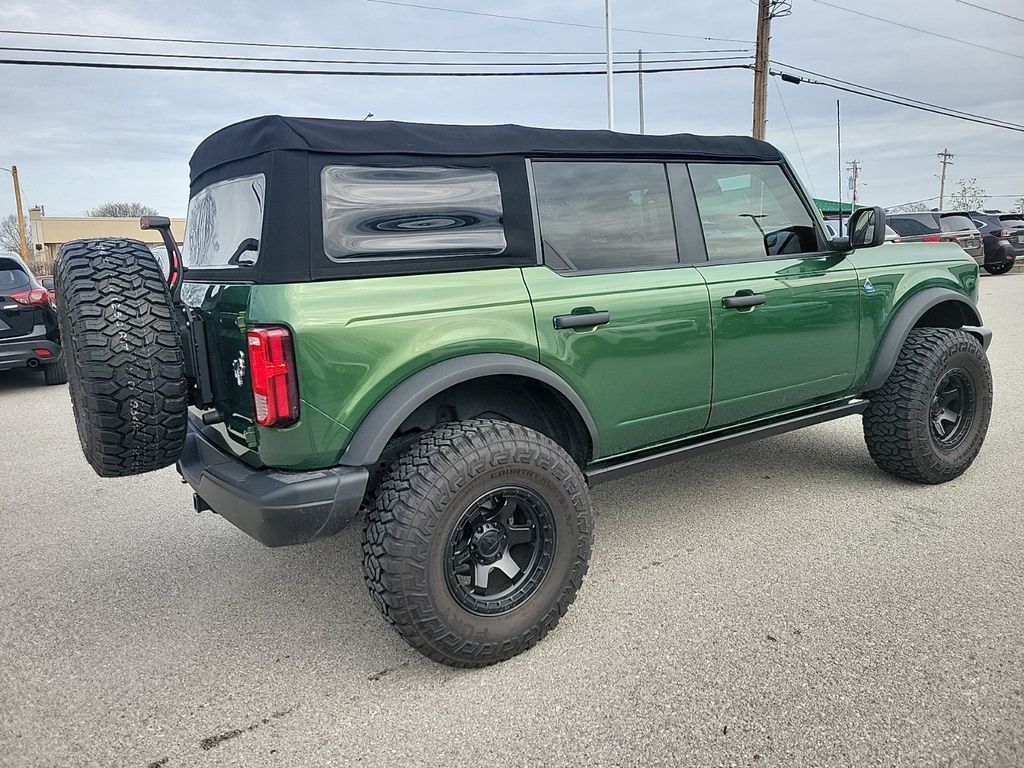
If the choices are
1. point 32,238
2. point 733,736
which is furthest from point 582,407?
point 32,238

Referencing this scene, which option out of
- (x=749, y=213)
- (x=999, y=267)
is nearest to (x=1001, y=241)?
(x=999, y=267)

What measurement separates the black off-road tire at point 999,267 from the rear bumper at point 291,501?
71.0ft

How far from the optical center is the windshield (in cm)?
262

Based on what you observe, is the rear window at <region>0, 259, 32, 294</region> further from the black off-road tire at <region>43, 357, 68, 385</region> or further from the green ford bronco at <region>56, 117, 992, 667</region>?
the green ford bronco at <region>56, 117, 992, 667</region>

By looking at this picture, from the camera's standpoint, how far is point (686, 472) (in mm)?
4570

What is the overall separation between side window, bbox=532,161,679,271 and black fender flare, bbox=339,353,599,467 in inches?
19.8

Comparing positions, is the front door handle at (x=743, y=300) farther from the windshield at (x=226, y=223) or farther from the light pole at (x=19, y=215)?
the light pole at (x=19, y=215)

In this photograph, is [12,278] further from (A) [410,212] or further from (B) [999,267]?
(B) [999,267]

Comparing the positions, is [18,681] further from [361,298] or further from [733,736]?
[733,736]

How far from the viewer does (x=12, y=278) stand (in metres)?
7.93

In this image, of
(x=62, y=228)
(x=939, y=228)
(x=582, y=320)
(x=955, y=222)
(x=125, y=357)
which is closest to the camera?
(x=125, y=357)

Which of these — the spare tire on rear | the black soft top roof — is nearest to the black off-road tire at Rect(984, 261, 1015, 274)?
the black soft top roof

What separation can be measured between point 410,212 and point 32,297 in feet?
23.0

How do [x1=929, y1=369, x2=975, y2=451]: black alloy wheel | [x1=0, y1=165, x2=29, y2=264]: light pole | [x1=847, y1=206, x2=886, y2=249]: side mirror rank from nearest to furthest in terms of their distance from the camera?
1. [x1=847, y1=206, x2=886, y2=249]: side mirror
2. [x1=929, y1=369, x2=975, y2=451]: black alloy wheel
3. [x1=0, y1=165, x2=29, y2=264]: light pole
